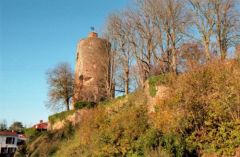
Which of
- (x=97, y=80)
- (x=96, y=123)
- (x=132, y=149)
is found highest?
(x=97, y=80)

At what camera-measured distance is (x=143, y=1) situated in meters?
25.6

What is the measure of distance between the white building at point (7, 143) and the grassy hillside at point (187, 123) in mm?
35348

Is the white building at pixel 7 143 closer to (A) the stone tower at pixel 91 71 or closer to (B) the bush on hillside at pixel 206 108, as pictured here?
(A) the stone tower at pixel 91 71

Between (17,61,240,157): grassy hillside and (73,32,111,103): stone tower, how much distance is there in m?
17.8

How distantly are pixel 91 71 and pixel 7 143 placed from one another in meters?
22.2

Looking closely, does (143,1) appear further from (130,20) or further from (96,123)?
(96,123)

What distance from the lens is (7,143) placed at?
49.4 meters

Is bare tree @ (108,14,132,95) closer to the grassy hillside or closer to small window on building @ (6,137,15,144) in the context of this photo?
the grassy hillside

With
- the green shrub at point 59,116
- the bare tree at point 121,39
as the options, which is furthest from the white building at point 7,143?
the bare tree at point 121,39

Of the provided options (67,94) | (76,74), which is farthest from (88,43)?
(67,94)

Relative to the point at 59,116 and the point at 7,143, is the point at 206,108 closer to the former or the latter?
the point at 59,116

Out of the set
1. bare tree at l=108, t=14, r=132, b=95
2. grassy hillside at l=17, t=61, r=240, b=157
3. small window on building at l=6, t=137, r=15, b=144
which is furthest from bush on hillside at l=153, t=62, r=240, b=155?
small window on building at l=6, t=137, r=15, b=144

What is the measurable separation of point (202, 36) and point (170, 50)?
2756 mm

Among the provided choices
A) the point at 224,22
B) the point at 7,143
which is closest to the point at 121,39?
the point at 224,22
